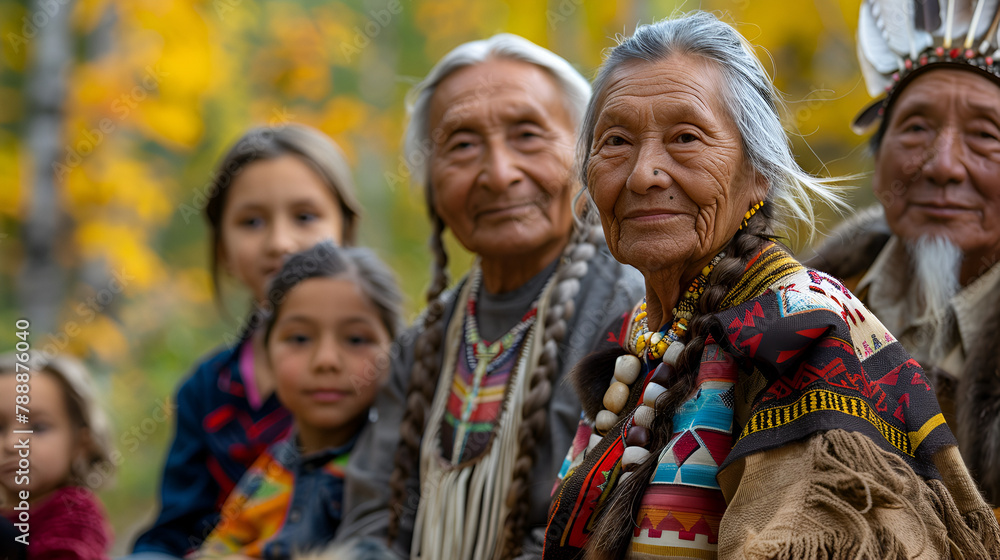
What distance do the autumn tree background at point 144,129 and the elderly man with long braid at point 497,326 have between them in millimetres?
2886

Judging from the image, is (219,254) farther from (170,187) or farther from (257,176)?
(170,187)

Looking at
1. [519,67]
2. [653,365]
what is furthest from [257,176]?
[653,365]

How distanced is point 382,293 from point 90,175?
5121 millimetres

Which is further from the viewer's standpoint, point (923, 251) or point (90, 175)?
point (90, 175)

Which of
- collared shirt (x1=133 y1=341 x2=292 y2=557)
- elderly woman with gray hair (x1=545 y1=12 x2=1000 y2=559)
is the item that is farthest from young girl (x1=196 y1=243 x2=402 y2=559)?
elderly woman with gray hair (x1=545 y1=12 x2=1000 y2=559)

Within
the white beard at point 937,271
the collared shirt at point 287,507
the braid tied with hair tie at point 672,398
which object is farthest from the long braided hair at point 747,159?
the collared shirt at point 287,507

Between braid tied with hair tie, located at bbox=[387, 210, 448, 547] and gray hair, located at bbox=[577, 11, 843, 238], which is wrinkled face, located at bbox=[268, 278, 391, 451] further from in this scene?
gray hair, located at bbox=[577, 11, 843, 238]

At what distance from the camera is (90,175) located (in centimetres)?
723

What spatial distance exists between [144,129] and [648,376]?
690cm

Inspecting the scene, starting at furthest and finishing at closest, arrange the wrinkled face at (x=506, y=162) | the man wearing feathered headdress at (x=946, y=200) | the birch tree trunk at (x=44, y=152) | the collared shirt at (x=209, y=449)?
the birch tree trunk at (x=44, y=152), the collared shirt at (x=209, y=449), the wrinkled face at (x=506, y=162), the man wearing feathered headdress at (x=946, y=200)

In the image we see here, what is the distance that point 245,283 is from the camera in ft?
12.5

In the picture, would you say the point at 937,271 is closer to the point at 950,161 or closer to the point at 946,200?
the point at 946,200

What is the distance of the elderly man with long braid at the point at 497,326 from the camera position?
2568mm

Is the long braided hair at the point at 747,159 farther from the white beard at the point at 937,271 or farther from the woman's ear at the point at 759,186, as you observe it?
the white beard at the point at 937,271
